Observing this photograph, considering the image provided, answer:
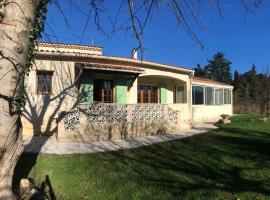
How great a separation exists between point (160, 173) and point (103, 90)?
1141 cm

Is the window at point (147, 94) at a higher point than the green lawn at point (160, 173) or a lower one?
higher

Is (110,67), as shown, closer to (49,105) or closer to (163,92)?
(49,105)

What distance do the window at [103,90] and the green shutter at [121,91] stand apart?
0.42 metres

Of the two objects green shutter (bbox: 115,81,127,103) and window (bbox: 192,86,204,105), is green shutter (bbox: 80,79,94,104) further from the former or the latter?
Result: window (bbox: 192,86,204,105)

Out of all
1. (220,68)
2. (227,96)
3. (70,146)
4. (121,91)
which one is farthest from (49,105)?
(220,68)

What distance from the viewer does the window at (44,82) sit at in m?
16.7

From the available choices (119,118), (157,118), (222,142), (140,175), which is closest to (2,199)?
(140,175)

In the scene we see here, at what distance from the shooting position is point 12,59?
12.4 feet

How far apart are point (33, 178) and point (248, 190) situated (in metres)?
5.21

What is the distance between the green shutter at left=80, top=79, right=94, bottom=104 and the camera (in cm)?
1748

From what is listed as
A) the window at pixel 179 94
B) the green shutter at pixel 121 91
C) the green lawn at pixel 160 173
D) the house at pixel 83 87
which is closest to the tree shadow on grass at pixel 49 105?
the house at pixel 83 87

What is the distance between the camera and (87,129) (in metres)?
15.1

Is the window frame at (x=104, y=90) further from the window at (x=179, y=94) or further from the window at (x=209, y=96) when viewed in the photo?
the window at (x=209, y=96)

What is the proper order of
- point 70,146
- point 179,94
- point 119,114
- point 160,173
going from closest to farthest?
1. point 160,173
2. point 70,146
3. point 119,114
4. point 179,94
